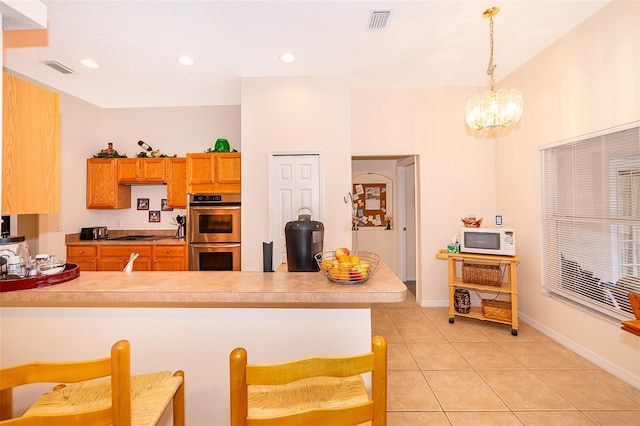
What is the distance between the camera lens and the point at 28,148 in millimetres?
1437

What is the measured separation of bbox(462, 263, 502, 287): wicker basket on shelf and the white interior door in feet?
6.17

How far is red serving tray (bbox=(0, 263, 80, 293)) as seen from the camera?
133 centimetres

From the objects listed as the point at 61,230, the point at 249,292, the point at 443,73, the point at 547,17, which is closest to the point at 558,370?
the point at 249,292

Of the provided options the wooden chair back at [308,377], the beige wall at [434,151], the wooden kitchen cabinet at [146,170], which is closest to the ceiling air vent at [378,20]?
the beige wall at [434,151]

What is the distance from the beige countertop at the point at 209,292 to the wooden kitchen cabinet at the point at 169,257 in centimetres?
257

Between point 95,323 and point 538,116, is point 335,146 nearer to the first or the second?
point 538,116

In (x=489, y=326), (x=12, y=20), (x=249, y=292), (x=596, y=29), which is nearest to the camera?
(x=12, y=20)

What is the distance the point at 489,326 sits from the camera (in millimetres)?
3500

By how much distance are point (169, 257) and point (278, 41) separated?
2966 mm

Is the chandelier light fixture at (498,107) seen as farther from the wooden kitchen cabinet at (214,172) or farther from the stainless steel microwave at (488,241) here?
the wooden kitchen cabinet at (214,172)

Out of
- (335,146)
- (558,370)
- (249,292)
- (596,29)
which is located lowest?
(558,370)

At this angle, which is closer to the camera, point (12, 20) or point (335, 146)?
point (12, 20)

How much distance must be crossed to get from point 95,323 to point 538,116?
4188 mm

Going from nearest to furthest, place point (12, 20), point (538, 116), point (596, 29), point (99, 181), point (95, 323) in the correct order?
point (12, 20)
point (95, 323)
point (596, 29)
point (538, 116)
point (99, 181)
